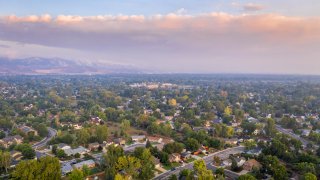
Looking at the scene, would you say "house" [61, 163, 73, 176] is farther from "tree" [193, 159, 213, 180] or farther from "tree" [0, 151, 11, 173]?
"tree" [193, 159, 213, 180]

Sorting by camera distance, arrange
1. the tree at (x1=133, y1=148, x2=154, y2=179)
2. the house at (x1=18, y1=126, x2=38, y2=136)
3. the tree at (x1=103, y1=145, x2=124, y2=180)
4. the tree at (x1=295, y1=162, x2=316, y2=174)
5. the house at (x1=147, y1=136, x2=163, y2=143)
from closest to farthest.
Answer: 1. the tree at (x1=103, y1=145, x2=124, y2=180)
2. the tree at (x1=133, y1=148, x2=154, y2=179)
3. the tree at (x1=295, y1=162, x2=316, y2=174)
4. the house at (x1=18, y1=126, x2=38, y2=136)
5. the house at (x1=147, y1=136, x2=163, y2=143)

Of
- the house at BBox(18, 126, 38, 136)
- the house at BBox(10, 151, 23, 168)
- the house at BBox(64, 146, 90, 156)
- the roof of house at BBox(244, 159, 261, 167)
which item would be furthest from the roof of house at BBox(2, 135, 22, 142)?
the roof of house at BBox(244, 159, 261, 167)

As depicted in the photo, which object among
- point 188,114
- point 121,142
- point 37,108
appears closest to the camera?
point 121,142

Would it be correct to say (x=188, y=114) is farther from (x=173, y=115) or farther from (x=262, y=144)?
(x=262, y=144)

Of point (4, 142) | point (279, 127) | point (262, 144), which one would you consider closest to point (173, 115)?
point (279, 127)

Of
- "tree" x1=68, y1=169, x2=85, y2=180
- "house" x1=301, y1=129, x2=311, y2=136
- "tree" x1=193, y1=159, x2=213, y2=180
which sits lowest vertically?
"house" x1=301, y1=129, x2=311, y2=136

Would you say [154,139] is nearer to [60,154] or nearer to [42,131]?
[60,154]
